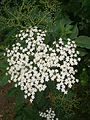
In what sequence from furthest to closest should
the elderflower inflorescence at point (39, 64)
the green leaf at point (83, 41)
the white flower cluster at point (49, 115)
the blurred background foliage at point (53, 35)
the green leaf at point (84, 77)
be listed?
the green leaf at point (84, 77) < the white flower cluster at point (49, 115) < the blurred background foliage at point (53, 35) < the green leaf at point (83, 41) < the elderflower inflorescence at point (39, 64)

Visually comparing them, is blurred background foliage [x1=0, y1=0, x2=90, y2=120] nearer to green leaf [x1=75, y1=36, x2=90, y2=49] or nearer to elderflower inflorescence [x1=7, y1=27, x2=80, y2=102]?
green leaf [x1=75, y1=36, x2=90, y2=49]

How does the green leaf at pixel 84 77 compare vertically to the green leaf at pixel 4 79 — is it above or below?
below

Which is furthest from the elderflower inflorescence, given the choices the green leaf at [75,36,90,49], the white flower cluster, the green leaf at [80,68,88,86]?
the green leaf at [80,68,88,86]

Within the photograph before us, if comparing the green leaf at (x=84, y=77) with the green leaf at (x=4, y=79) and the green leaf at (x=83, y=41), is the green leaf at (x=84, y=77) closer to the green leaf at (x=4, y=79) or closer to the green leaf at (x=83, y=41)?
the green leaf at (x=83, y=41)

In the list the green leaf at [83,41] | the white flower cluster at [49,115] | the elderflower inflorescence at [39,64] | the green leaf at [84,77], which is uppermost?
the green leaf at [83,41]

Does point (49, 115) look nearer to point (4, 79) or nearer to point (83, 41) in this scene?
point (4, 79)

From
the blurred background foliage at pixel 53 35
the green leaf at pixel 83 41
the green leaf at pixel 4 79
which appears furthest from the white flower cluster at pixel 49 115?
the green leaf at pixel 83 41

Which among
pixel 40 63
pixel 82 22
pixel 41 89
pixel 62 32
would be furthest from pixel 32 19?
pixel 82 22
